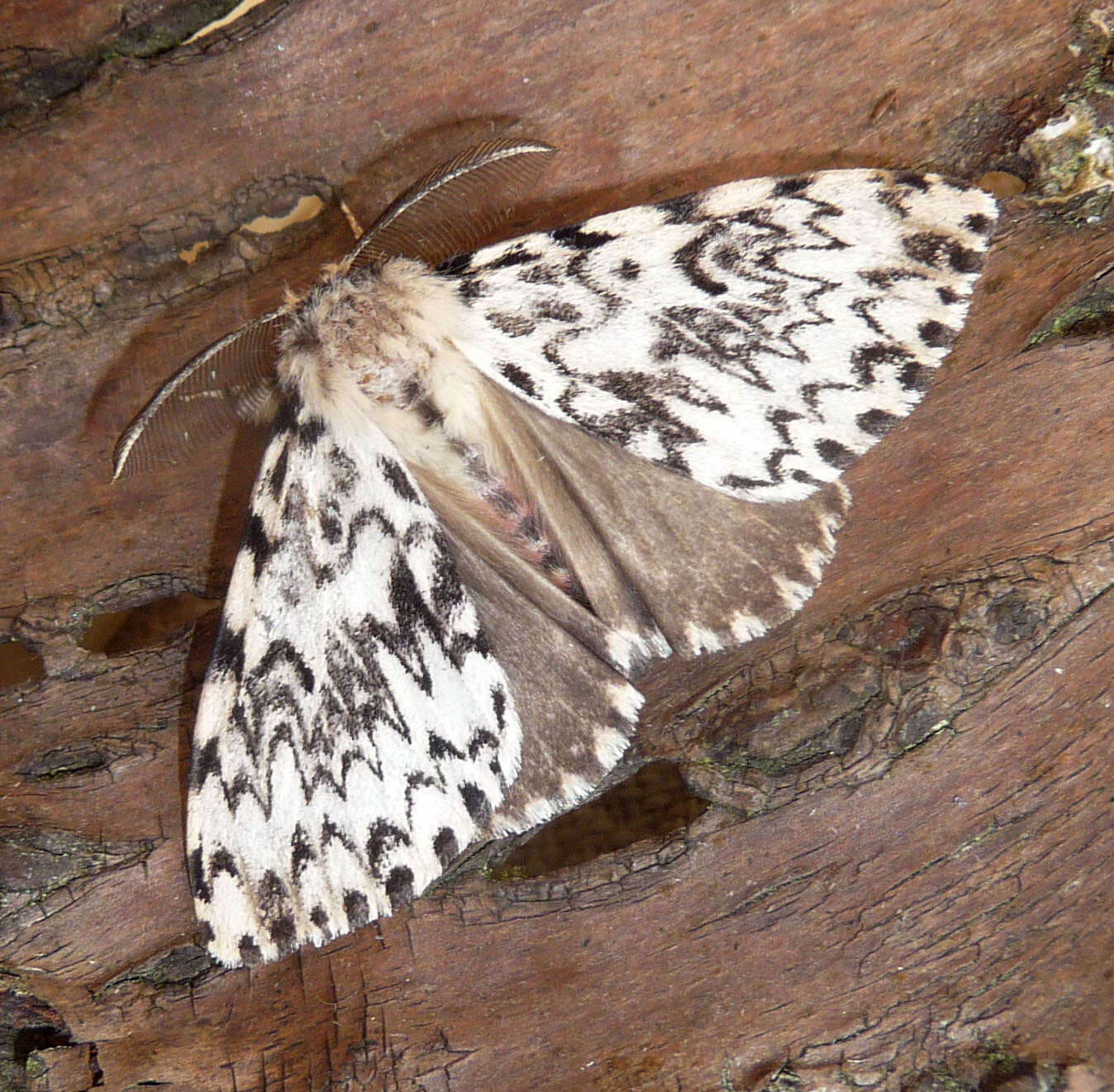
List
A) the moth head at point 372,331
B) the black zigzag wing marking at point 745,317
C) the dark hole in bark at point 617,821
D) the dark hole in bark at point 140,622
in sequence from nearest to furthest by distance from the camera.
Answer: the black zigzag wing marking at point 745,317
the moth head at point 372,331
the dark hole in bark at point 617,821
the dark hole in bark at point 140,622

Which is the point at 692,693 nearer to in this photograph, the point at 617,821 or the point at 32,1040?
the point at 617,821

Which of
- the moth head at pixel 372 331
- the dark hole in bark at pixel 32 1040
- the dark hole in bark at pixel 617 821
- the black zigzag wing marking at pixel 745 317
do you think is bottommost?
the dark hole in bark at pixel 617 821

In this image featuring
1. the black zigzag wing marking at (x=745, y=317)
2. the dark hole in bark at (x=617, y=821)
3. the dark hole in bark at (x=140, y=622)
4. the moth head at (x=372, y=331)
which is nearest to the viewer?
the black zigzag wing marking at (x=745, y=317)

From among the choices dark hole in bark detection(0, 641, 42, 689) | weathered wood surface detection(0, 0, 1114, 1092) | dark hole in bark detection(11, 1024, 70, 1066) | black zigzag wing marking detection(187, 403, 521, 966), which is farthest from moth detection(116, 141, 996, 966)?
dark hole in bark detection(0, 641, 42, 689)

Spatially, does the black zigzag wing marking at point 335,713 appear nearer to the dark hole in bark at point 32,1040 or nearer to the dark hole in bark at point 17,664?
the dark hole in bark at point 32,1040

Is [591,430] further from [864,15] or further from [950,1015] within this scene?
[950,1015]

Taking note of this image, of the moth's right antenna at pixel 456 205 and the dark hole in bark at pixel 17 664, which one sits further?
the dark hole in bark at pixel 17 664

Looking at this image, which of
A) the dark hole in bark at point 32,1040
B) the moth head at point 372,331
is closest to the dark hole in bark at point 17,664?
the dark hole in bark at point 32,1040
